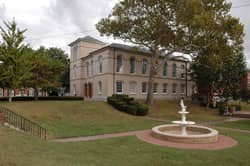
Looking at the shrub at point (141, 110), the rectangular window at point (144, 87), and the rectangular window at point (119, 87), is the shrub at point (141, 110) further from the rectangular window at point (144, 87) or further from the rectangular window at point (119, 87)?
the rectangular window at point (144, 87)

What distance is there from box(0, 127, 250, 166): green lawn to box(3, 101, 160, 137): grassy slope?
4.32 metres

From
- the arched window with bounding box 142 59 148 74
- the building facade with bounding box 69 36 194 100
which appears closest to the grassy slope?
the building facade with bounding box 69 36 194 100

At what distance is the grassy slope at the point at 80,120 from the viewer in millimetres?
14883

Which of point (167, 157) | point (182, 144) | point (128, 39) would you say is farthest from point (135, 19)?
point (167, 157)

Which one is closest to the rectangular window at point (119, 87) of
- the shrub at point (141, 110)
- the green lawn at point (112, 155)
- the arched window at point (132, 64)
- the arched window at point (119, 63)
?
the arched window at point (119, 63)

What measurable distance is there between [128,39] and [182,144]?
63.1 feet

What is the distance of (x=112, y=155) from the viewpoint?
28.1 feet

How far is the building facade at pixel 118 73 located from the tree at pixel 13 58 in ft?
36.4

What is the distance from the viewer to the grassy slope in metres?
14.9

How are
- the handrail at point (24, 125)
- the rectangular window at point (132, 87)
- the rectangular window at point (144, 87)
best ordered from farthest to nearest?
the rectangular window at point (144, 87), the rectangular window at point (132, 87), the handrail at point (24, 125)

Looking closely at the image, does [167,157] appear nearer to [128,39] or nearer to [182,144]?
[182,144]

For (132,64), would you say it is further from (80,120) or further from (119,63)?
(80,120)

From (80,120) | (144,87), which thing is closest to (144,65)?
(144,87)

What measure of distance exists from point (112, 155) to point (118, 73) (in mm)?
23677
